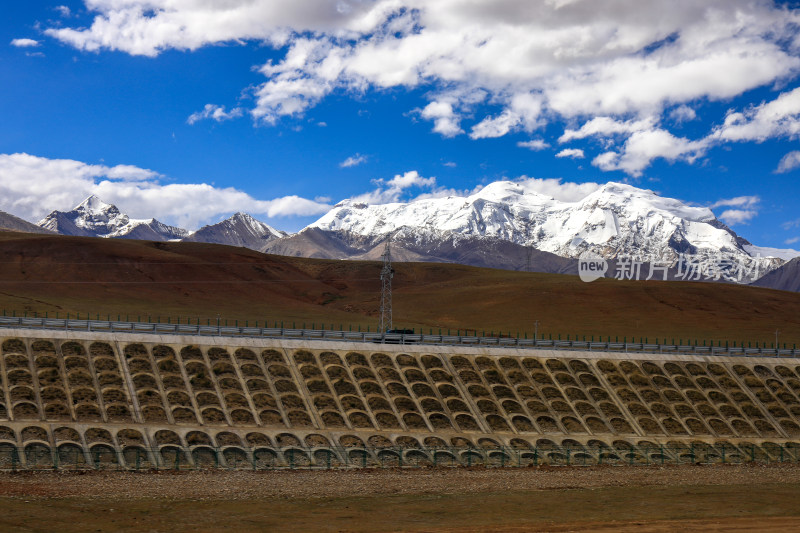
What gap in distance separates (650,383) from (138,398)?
45.8m

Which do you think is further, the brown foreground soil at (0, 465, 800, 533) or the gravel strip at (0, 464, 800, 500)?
the gravel strip at (0, 464, 800, 500)

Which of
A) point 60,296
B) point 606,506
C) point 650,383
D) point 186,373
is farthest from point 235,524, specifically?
point 60,296

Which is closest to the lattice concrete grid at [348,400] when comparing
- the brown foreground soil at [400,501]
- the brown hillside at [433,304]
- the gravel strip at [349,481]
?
the gravel strip at [349,481]

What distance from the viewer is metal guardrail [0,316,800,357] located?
67.3 m

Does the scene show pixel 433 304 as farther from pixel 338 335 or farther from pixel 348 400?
pixel 348 400

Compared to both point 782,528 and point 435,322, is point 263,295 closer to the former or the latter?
point 435,322

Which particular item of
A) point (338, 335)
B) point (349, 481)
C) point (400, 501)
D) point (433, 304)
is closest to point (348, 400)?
point (338, 335)

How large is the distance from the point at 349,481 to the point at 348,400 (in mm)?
15611

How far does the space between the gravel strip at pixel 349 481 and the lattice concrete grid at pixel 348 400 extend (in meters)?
3.64

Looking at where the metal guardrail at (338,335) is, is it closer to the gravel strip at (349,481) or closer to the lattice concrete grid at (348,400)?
the lattice concrete grid at (348,400)

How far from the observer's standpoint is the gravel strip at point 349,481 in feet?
137

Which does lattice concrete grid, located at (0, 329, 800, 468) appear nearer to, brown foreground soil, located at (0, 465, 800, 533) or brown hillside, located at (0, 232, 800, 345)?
brown foreground soil, located at (0, 465, 800, 533)

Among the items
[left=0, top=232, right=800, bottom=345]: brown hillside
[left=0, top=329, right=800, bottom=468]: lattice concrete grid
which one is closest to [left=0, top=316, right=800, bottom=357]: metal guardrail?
[left=0, top=329, right=800, bottom=468]: lattice concrete grid

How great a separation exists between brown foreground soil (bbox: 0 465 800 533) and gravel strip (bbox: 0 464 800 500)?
7cm
